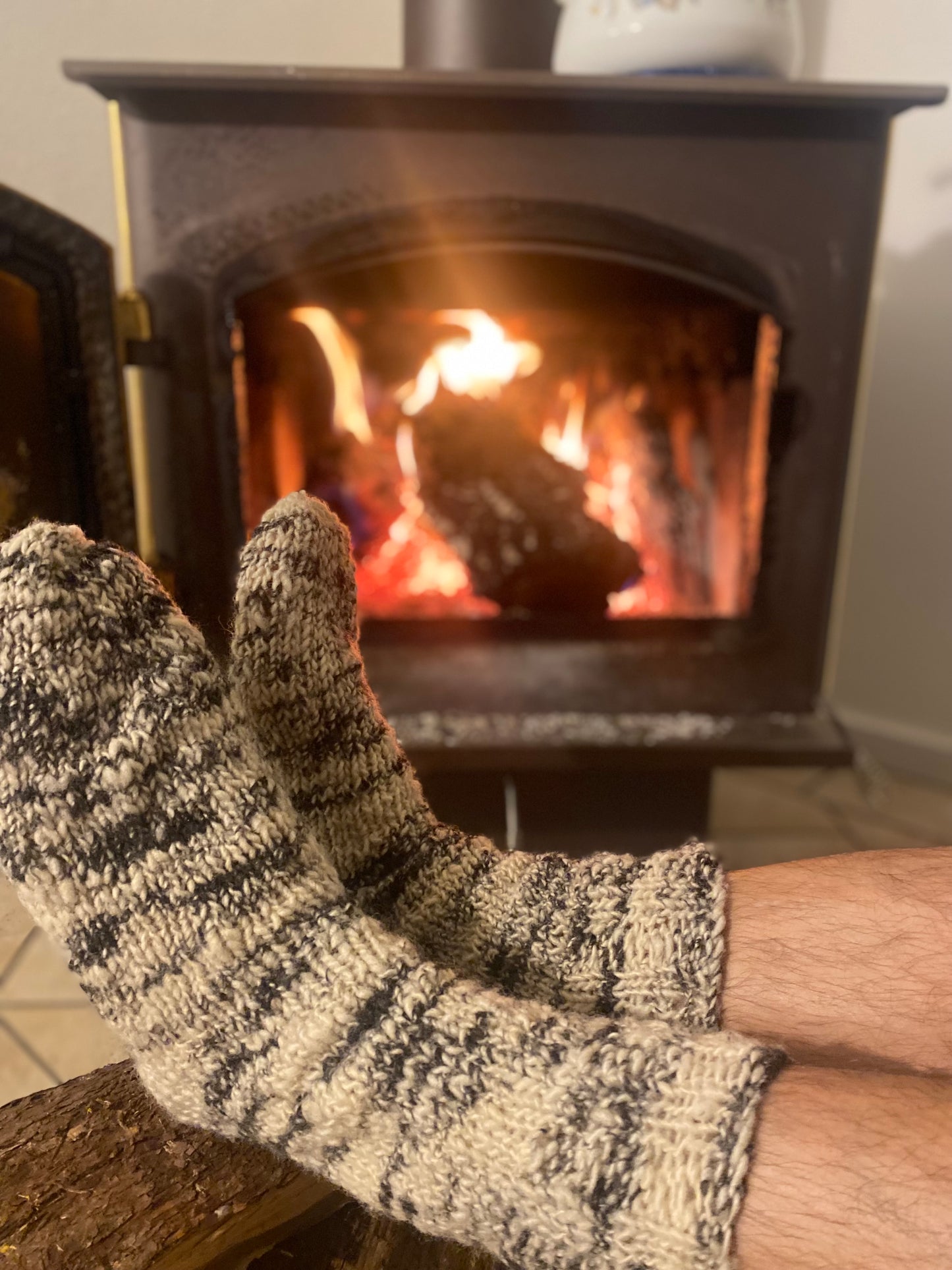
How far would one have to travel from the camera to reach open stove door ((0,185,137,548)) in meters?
0.82

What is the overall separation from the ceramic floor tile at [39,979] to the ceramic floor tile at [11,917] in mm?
457

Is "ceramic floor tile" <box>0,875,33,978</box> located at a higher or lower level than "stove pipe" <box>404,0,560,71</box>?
lower

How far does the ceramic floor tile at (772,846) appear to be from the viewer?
4.05 ft

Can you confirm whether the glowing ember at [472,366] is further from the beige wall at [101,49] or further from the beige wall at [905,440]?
the beige wall at [905,440]

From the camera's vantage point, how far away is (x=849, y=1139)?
0.38 meters

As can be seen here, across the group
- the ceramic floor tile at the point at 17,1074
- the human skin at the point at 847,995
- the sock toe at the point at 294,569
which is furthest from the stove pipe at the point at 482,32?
the ceramic floor tile at the point at 17,1074

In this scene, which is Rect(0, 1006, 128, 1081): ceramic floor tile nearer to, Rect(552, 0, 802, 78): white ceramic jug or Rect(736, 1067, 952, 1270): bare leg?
Rect(736, 1067, 952, 1270): bare leg

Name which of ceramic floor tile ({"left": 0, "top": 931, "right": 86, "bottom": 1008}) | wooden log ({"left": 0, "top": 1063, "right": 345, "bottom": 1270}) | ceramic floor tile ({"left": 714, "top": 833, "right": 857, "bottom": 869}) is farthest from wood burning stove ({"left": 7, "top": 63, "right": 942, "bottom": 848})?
ceramic floor tile ({"left": 0, "top": 931, "right": 86, "bottom": 1008})

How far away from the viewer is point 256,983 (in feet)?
1.56

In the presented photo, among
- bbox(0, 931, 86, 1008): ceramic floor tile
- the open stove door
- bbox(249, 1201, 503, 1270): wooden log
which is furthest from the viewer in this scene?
bbox(0, 931, 86, 1008): ceramic floor tile

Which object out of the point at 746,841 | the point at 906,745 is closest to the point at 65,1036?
the point at 746,841

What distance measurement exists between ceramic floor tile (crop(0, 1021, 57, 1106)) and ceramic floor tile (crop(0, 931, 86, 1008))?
0.22 ft

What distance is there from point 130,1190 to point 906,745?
136cm

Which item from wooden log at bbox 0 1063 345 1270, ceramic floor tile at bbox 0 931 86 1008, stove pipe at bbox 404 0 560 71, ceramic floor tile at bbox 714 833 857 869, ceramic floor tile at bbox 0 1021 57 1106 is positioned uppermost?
stove pipe at bbox 404 0 560 71
